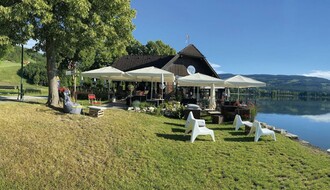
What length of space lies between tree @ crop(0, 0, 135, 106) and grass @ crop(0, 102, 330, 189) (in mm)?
3099

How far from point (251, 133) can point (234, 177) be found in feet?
14.7

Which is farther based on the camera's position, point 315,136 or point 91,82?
point 91,82

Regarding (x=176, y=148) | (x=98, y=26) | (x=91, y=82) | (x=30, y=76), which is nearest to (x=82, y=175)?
(x=176, y=148)

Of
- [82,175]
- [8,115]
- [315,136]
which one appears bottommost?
[315,136]

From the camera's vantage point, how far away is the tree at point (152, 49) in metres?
52.6

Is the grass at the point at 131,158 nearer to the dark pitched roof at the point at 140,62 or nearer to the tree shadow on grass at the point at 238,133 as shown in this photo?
the tree shadow on grass at the point at 238,133

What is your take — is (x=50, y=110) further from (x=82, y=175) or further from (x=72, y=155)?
(x=82, y=175)

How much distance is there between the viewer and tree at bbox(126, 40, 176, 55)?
172ft

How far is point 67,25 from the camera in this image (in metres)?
11.6

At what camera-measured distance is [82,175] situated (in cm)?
737

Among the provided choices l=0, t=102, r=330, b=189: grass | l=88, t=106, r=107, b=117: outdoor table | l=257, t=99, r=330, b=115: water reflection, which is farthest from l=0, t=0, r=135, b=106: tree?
l=257, t=99, r=330, b=115: water reflection

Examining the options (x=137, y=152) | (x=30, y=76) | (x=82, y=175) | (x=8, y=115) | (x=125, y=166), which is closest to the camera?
(x=82, y=175)

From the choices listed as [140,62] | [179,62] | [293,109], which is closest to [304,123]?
[179,62]

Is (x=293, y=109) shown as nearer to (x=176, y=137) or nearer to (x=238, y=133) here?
(x=238, y=133)
